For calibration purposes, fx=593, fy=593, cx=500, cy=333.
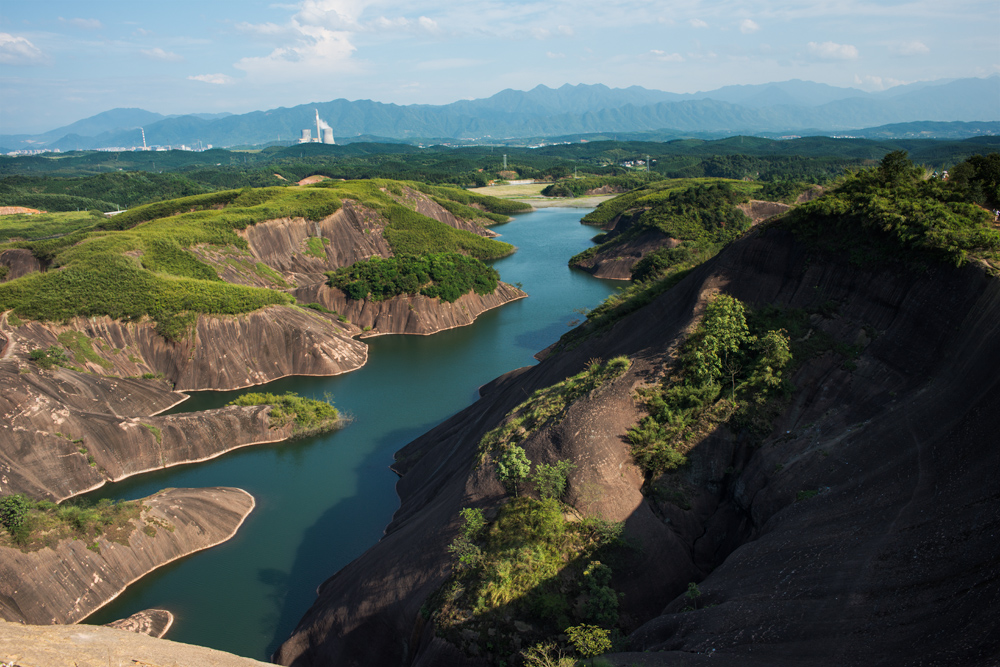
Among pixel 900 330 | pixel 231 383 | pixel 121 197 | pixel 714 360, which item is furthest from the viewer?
pixel 121 197

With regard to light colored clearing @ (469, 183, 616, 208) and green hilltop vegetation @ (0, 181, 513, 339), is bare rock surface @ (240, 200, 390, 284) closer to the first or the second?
green hilltop vegetation @ (0, 181, 513, 339)

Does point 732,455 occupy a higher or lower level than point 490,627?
higher

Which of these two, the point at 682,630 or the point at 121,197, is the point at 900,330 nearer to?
the point at 682,630

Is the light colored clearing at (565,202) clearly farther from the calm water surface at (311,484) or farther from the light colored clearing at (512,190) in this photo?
the calm water surface at (311,484)

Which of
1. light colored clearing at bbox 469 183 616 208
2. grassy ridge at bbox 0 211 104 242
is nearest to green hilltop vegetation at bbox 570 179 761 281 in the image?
light colored clearing at bbox 469 183 616 208

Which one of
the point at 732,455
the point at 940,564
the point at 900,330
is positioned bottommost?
the point at 732,455

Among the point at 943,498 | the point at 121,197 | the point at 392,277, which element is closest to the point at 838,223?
the point at 943,498

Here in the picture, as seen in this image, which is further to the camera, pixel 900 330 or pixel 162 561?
pixel 162 561
